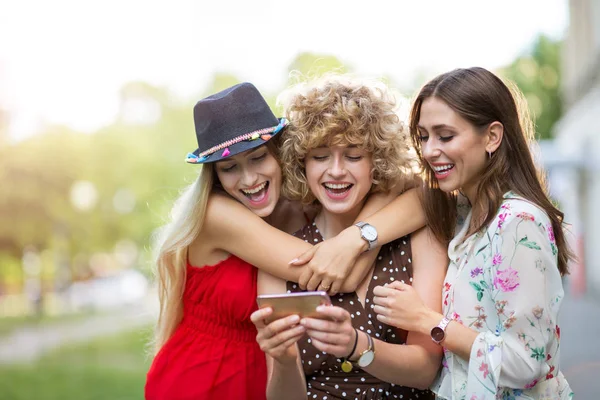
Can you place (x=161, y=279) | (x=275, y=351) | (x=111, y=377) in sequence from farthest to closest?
1. (x=111, y=377)
2. (x=161, y=279)
3. (x=275, y=351)

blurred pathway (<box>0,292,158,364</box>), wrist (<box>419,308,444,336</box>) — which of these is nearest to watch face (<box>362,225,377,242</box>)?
wrist (<box>419,308,444,336</box>)

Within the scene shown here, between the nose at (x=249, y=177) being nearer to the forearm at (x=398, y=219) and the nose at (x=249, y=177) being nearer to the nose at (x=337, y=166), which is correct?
the nose at (x=337, y=166)

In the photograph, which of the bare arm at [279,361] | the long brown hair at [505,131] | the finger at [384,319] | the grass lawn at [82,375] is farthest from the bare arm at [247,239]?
the grass lawn at [82,375]

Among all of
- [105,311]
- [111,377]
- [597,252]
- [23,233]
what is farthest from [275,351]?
[105,311]

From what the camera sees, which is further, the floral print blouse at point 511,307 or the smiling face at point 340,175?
the smiling face at point 340,175

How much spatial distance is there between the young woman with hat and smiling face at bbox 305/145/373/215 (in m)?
0.25

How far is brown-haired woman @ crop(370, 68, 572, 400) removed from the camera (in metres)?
2.92

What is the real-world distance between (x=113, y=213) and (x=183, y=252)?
2816cm

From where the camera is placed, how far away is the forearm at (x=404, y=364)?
3203 mm

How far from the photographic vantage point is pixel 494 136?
323 centimetres

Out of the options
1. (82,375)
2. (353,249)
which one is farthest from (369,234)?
(82,375)

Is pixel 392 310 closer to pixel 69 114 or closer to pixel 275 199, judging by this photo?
pixel 275 199

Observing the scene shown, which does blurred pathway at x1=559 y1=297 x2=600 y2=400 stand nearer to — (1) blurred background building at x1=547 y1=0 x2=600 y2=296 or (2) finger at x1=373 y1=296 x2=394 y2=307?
(1) blurred background building at x1=547 y1=0 x2=600 y2=296

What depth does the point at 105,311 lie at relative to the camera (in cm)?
3044
